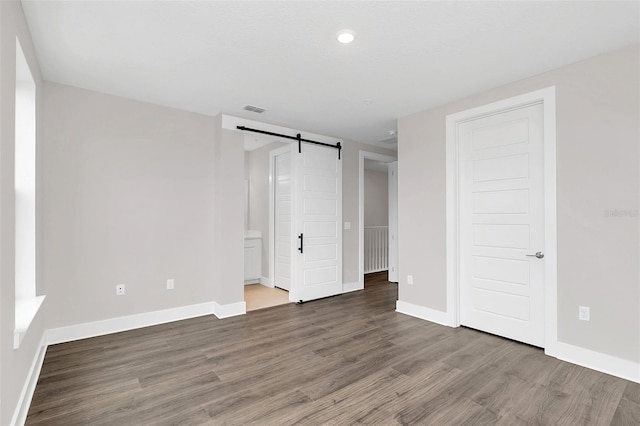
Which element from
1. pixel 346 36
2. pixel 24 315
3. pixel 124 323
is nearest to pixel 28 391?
pixel 24 315

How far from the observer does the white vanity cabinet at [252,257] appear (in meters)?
5.87

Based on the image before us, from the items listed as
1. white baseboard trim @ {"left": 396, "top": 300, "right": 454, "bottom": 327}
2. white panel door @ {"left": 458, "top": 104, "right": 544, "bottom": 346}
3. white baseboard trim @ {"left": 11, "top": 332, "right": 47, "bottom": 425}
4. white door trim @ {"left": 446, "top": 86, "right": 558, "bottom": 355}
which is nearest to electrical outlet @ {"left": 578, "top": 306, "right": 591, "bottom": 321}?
white door trim @ {"left": 446, "top": 86, "right": 558, "bottom": 355}

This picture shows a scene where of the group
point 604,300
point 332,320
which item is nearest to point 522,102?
point 604,300

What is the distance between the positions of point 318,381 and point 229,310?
1.99 m

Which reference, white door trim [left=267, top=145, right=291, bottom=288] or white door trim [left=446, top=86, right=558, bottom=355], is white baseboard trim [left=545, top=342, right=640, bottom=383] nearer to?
white door trim [left=446, top=86, right=558, bottom=355]

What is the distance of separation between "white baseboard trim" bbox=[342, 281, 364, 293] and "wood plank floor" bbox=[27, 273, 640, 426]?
174 cm

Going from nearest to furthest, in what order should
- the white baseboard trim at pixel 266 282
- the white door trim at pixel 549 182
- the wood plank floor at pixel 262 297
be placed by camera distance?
the white door trim at pixel 549 182
the wood plank floor at pixel 262 297
the white baseboard trim at pixel 266 282

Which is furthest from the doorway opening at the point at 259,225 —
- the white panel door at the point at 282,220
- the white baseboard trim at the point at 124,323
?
the white baseboard trim at the point at 124,323

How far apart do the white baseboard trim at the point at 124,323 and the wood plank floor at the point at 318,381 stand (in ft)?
0.38

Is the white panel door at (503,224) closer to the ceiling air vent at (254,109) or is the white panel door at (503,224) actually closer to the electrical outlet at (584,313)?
the electrical outlet at (584,313)

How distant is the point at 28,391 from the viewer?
7.07 ft

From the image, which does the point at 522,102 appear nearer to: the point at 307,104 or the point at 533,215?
the point at 533,215

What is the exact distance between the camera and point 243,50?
8.50 ft

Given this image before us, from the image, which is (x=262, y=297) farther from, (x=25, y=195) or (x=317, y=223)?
(x=25, y=195)
